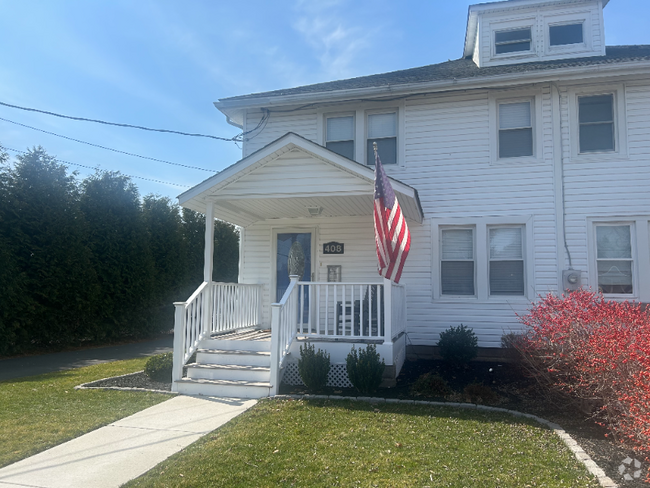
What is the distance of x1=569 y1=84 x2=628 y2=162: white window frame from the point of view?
8773mm

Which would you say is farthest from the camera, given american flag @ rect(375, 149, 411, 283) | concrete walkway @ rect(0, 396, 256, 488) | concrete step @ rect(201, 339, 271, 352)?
concrete step @ rect(201, 339, 271, 352)

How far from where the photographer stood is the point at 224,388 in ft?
22.4

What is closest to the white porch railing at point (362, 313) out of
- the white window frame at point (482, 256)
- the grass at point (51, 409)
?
the white window frame at point (482, 256)

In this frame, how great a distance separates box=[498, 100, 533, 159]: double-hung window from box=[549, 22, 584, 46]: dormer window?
78.8 inches

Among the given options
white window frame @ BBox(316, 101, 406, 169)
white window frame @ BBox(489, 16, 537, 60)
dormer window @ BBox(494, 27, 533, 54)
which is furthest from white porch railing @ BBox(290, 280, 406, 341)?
dormer window @ BBox(494, 27, 533, 54)

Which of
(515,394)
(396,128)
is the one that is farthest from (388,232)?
(396,128)

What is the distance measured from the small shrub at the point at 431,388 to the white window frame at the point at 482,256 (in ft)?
8.69

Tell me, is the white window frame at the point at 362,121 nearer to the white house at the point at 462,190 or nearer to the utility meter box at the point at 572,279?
the white house at the point at 462,190

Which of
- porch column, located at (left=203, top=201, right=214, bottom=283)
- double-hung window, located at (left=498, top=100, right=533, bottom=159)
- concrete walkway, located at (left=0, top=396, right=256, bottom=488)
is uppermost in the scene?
double-hung window, located at (left=498, top=100, right=533, bottom=159)

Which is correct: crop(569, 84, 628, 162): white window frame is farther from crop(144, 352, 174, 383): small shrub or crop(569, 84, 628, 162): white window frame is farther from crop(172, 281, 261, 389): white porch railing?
crop(144, 352, 174, 383): small shrub

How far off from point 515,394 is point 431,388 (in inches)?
48.9

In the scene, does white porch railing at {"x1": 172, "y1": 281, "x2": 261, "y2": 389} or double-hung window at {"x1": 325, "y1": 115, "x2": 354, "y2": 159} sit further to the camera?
double-hung window at {"x1": 325, "y1": 115, "x2": 354, "y2": 159}

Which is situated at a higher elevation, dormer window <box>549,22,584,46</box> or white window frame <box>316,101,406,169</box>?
dormer window <box>549,22,584,46</box>

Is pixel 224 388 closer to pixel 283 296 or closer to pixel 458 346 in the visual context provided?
pixel 283 296
